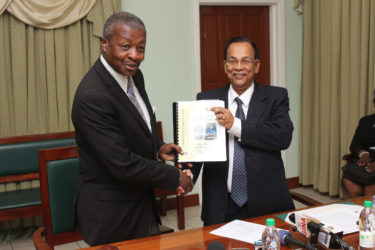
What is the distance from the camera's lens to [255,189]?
7.09 feet

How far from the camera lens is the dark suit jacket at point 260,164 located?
2152 mm

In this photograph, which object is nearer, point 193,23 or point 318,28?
point 193,23

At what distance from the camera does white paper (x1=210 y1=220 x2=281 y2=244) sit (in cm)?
181

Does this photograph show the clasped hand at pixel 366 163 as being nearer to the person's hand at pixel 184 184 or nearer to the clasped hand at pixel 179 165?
the clasped hand at pixel 179 165

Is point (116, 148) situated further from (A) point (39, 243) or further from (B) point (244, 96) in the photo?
(B) point (244, 96)

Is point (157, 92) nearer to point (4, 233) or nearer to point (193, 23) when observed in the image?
point (193, 23)

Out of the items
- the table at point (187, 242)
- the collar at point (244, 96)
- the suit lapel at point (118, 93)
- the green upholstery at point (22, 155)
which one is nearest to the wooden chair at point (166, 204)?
the green upholstery at point (22, 155)

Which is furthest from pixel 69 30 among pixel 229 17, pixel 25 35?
pixel 229 17

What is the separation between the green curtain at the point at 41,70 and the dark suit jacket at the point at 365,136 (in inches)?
114

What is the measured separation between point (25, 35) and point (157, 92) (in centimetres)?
155

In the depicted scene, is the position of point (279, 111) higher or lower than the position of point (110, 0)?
lower

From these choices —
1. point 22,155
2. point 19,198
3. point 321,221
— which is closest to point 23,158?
point 22,155

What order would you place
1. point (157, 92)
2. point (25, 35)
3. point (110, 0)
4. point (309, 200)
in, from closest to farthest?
point (309, 200) < point (25, 35) < point (110, 0) < point (157, 92)

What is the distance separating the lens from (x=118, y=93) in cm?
187
